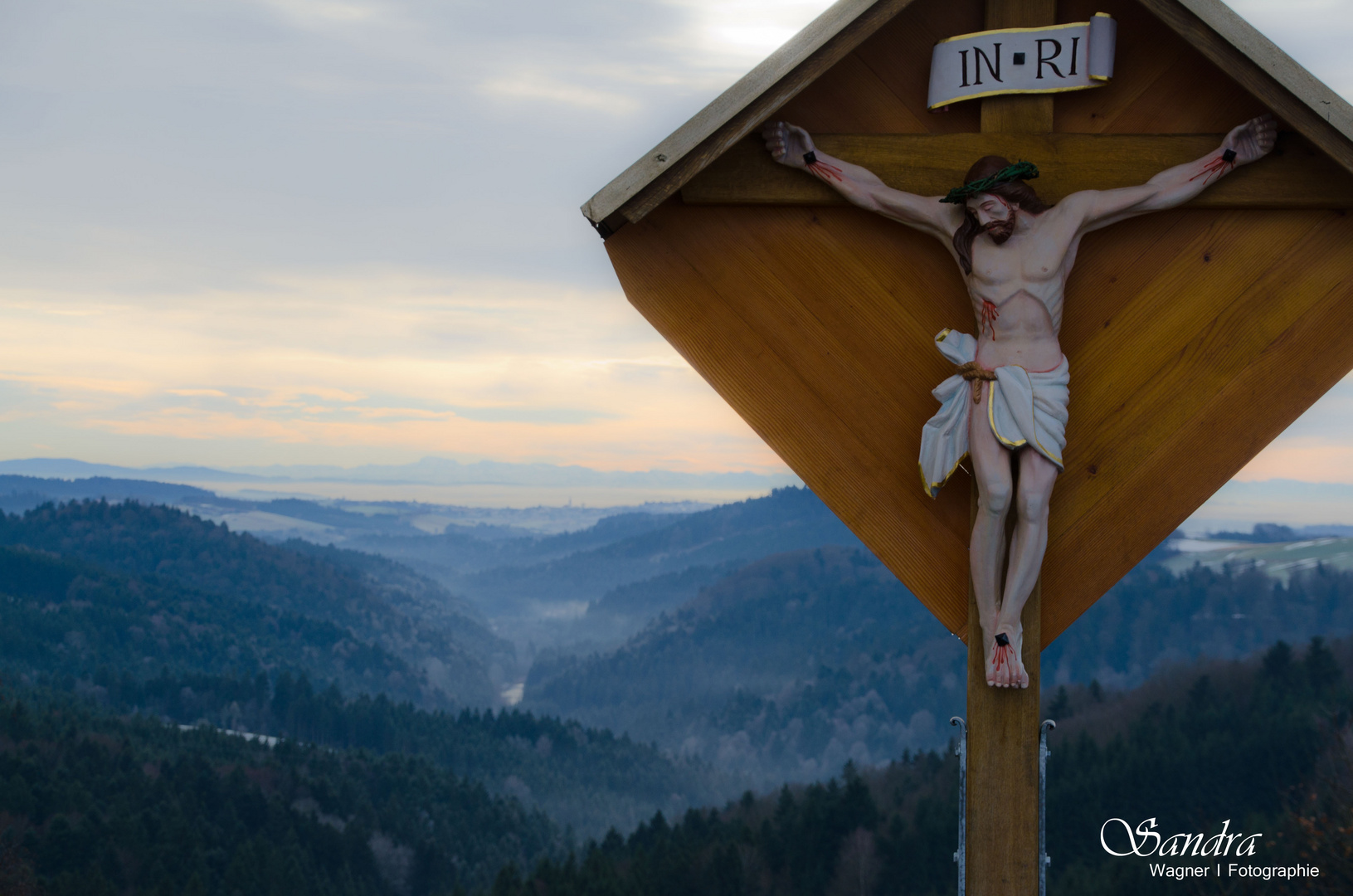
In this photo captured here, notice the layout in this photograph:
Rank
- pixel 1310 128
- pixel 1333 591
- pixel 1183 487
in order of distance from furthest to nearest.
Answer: pixel 1333 591 < pixel 1183 487 < pixel 1310 128

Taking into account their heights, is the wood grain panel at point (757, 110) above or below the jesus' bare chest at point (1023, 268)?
above

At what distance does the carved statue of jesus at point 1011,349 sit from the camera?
13.1 ft

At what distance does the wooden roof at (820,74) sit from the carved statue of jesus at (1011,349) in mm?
229

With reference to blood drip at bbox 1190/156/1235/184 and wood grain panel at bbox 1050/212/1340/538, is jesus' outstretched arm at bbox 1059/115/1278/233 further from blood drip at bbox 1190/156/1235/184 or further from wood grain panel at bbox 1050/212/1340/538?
wood grain panel at bbox 1050/212/1340/538

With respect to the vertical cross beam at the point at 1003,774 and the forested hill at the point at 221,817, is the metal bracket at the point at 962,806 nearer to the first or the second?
the vertical cross beam at the point at 1003,774

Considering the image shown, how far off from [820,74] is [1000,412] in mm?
1423

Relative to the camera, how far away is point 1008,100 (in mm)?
4359

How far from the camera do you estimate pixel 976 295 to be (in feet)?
13.6

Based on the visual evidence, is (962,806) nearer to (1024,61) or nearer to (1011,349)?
(1011,349)

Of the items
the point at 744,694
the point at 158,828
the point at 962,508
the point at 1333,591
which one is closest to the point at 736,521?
the point at 744,694

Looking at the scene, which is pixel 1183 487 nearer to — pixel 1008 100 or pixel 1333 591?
pixel 1008 100

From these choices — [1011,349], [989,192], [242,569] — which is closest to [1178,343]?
[1011,349]

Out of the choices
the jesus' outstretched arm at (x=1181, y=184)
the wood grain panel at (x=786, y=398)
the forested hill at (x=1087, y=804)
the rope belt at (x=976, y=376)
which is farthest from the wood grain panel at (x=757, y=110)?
the forested hill at (x=1087, y=804)

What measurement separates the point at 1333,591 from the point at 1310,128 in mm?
91442
